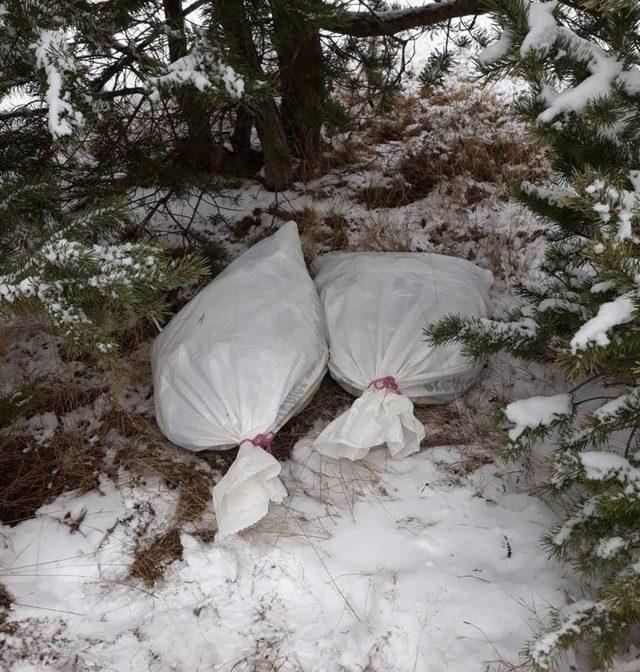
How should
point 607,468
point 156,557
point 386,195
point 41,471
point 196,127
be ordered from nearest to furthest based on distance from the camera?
point 607,468 < point 156,557 < point 41,471 < point 196,127 < point 386,195

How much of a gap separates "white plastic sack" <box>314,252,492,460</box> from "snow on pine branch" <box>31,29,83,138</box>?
1255 millimetres

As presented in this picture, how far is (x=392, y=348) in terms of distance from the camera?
2.32 m

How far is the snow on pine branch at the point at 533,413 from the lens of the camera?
1694 millimetres

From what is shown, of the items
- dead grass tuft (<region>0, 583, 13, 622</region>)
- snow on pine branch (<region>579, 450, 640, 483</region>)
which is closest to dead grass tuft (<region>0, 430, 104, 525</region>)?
dead grass tuft (<region>0, 583, 13, 622</region>)

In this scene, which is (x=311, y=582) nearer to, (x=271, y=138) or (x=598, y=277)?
(x=598, y=277)

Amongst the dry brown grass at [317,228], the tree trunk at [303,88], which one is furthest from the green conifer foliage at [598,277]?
the dry brown grass at [317,228]

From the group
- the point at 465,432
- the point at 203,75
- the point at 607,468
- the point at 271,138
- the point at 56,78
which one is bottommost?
the point at 465,432

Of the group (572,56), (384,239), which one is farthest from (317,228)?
(572,56)

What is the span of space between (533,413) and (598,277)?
45 centimetres

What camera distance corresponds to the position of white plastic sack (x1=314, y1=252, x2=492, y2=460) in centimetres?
216

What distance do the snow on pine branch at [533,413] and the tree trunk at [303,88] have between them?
1.58 m

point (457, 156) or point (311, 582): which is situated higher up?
point (457, 156)

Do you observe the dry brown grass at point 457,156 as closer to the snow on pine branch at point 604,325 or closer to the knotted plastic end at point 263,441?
the knotted plastic end at point 263,441

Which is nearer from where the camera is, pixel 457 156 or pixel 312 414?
pixel 312 414
